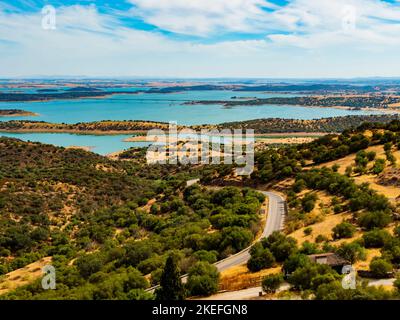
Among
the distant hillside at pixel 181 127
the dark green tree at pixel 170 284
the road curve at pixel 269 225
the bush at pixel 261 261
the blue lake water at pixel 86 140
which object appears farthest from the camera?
the distant hillside at pixel 181 127

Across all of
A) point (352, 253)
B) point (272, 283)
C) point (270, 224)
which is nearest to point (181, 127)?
point (270, 224)

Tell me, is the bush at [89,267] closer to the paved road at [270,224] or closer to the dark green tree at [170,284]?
the paved road at [270,224]

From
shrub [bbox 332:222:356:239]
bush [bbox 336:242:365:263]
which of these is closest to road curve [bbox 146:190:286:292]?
shrub [bbox 332:222:356:239]

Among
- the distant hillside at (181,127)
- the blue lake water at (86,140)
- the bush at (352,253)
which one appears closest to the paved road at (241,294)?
the bush at (352,253)

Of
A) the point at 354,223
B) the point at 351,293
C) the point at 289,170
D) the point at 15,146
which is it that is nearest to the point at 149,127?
the point at 15,146

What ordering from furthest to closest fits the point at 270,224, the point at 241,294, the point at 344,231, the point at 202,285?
the point at 270,224 → the point at 344,231 → the point at 202,285 → the point at 241,294

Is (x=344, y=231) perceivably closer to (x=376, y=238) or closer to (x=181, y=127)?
(x=376, y=238)

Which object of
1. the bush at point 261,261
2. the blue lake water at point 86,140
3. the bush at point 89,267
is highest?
the bush at point 261,261
